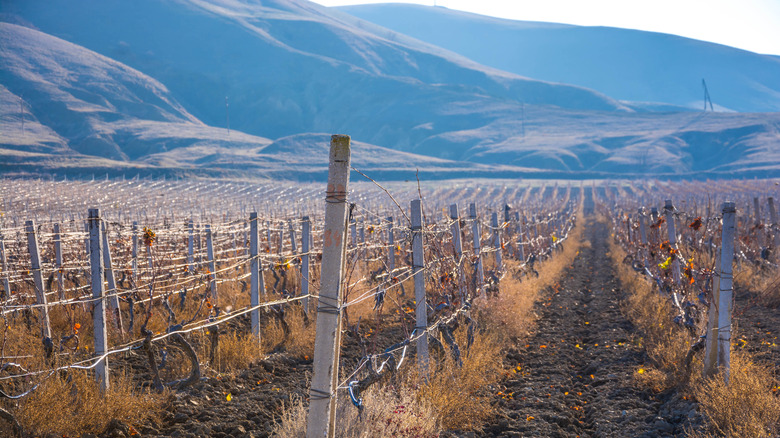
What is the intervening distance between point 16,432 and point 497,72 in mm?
179467

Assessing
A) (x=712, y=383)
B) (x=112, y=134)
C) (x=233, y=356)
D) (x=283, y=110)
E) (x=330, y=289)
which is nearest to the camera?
(x=330, y=289)

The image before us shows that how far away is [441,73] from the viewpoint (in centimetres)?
16800

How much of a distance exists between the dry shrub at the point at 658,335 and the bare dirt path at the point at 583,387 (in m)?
0.16

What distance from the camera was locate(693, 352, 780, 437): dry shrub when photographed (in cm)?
439

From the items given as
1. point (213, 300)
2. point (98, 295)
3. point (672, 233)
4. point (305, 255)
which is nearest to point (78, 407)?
point (98, 295)

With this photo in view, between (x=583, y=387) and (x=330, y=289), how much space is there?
167 inches

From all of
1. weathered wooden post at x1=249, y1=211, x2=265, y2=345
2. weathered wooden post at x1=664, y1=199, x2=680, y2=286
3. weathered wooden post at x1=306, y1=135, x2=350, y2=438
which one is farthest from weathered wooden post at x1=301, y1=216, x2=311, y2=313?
weathered wooden post at x1=306, y1=135, x2=350, y2=438

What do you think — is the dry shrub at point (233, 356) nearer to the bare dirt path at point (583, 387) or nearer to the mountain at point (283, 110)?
the bare dirt path at point (583, 387)

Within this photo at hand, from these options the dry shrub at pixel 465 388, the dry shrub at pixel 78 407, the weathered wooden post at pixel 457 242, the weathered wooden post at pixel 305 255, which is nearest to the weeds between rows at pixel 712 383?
the dry shrub at pixel 465 388

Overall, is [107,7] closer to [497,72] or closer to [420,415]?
[497,72]

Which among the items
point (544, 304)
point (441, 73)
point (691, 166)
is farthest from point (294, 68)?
point (544, 304)

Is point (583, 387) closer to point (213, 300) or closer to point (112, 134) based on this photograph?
point (213, 300)

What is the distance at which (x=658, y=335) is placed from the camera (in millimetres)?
7578

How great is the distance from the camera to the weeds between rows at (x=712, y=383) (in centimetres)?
452
